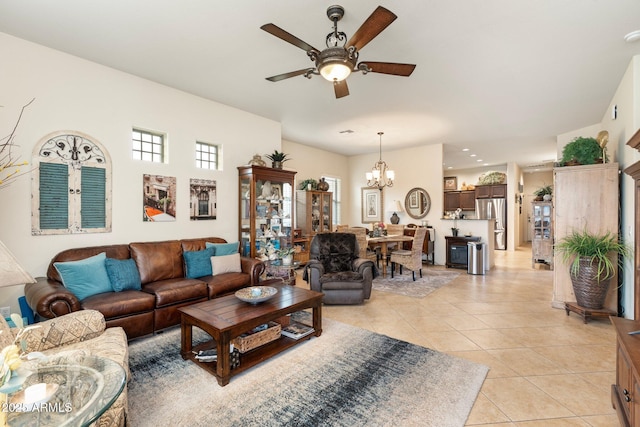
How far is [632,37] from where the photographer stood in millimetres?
2785

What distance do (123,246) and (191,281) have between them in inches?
A: 36.5

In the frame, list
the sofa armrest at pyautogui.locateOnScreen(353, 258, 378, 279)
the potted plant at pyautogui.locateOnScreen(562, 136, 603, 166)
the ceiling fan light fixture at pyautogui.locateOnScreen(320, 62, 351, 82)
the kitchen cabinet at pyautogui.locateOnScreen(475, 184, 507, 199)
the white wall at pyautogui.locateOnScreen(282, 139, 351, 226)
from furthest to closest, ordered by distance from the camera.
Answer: the kitchen cabinet at pyautogui.locateOnScreen(475, 184, 507, 199) < the white wall at pyautogui.locateOnScreen(282, 139, 351, 226) < the sofa armrest at pyautogui.locateOnScreen(353, 258, 378, 279) < the potted plant at pyautogui.locateOnScreen(562, 136, 603, 166) < the ceiling fan light fixture at pyautogui.locateOnScreen(320, 62, 351, 82)

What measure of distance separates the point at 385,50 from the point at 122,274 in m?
3.63

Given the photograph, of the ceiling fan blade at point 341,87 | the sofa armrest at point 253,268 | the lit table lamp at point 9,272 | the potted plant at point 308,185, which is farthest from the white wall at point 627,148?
the lit table lamp at point 9,272

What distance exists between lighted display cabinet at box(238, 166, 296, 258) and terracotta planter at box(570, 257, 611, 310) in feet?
13.4

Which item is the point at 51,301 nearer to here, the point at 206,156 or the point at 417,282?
the point at 206,156

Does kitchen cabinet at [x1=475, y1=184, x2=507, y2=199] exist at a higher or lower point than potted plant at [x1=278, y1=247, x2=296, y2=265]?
higher

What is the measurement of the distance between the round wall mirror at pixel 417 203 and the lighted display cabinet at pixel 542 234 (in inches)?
110

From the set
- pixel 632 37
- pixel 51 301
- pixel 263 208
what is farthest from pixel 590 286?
pixel 51 301

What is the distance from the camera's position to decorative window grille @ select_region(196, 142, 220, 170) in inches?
178

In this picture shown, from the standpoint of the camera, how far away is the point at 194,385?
2.21m

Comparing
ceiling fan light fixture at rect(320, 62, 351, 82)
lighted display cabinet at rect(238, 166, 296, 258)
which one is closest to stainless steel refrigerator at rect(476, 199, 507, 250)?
lighted display cabinet at rect(238, 166, 296, 258)

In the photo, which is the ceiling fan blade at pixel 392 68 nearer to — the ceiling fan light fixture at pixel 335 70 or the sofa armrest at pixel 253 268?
the ceiling fan light fixture at pixel 335 70

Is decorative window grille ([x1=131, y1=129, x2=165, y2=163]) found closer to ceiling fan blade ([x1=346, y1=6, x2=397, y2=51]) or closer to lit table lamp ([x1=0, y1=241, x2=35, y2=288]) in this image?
lit table lamp ([x1=0, y1=241, x2=35, y2=288])
